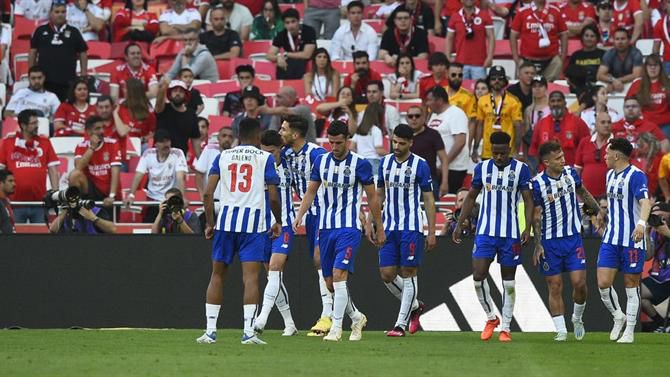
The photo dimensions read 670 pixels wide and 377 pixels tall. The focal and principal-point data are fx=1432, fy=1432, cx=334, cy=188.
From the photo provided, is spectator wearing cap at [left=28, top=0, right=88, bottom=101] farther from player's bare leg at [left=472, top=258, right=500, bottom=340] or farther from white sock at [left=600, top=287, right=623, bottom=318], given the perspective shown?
white sock at [left=600, top=287, right=623, bottom=318]

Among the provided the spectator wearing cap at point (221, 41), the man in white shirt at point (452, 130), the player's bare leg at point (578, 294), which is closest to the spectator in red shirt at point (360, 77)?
the man in white shirt at point (452, 130)

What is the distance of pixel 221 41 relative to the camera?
2498cm

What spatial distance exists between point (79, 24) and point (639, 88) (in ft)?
33.0

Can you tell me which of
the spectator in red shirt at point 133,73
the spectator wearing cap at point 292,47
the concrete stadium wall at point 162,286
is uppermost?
the spectator wearing cap at point 292,47

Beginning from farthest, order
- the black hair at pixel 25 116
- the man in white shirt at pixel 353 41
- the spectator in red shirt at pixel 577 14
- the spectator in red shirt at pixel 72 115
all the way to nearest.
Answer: the spectator in red shirt at pixel 577 14 < the man in white shirt at pixel 353 41 < the spectator in red shirt at pixel 72 115 < the black hair at pixel 25 116

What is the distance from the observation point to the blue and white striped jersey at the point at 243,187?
1367 cm

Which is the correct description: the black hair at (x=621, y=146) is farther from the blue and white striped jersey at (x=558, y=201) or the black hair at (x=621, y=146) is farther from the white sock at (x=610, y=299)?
the white sock at (x=610, y=299)

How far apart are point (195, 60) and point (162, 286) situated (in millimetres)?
6425

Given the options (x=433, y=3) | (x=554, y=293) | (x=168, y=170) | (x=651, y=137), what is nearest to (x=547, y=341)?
(x=554, y=293)

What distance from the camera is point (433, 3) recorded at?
86.2ft

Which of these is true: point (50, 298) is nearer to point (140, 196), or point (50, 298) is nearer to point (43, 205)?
point (43, 205)

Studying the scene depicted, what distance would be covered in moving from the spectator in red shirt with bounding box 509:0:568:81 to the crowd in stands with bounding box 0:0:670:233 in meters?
0.03

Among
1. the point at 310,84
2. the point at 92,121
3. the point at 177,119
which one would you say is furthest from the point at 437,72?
the point at 92,121

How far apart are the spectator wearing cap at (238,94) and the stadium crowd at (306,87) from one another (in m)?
0.04
